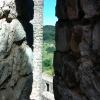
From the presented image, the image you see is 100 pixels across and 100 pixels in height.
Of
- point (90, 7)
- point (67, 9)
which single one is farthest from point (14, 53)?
point (90, 7)

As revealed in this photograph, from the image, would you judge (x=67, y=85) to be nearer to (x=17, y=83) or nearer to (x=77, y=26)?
(x=77, y=26)

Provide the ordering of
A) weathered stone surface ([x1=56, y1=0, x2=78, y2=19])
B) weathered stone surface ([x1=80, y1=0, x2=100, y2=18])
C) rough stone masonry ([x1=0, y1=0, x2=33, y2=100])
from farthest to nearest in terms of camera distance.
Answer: rough stone masonry ([x1=0, y1=0, x2=33, y2=100]), weathered stone surface ([x1=56, y1=0, x2=78, y2=19]), weathered stone surface ([x1=80, y1=0, x2=100, y2=18])

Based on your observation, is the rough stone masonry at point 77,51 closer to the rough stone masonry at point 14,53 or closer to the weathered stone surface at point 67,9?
the weathered stone surface at point 67,9

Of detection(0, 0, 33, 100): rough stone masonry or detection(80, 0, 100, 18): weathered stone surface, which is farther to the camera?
detection(0, 0, 33, 100): rough stone masonry

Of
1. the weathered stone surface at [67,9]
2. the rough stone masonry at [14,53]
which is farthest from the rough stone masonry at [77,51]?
the rough stone masonry at [14,53]

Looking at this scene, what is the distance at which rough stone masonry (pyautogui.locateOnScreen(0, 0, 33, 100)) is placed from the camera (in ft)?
10.8

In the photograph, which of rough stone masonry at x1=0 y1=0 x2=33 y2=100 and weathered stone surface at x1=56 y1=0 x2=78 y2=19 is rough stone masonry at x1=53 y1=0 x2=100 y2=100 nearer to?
weathered stone surface at x1=56 y1=0 x2=78 y2=19

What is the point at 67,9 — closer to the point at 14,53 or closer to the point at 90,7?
the point at 90,7

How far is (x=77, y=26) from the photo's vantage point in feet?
7.31

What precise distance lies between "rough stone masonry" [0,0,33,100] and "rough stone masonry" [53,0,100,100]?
2.69 feet

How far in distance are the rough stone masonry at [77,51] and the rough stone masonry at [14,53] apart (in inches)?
32.3

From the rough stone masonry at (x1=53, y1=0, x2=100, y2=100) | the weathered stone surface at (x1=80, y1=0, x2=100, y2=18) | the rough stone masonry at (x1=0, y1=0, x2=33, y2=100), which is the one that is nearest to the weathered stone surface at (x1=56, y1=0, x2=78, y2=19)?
the rough stone masonry at (x1=53, y1=0, x2=100, y2=100)

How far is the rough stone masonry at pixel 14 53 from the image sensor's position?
3.30 metres

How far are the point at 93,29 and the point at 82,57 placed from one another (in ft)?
0.79
